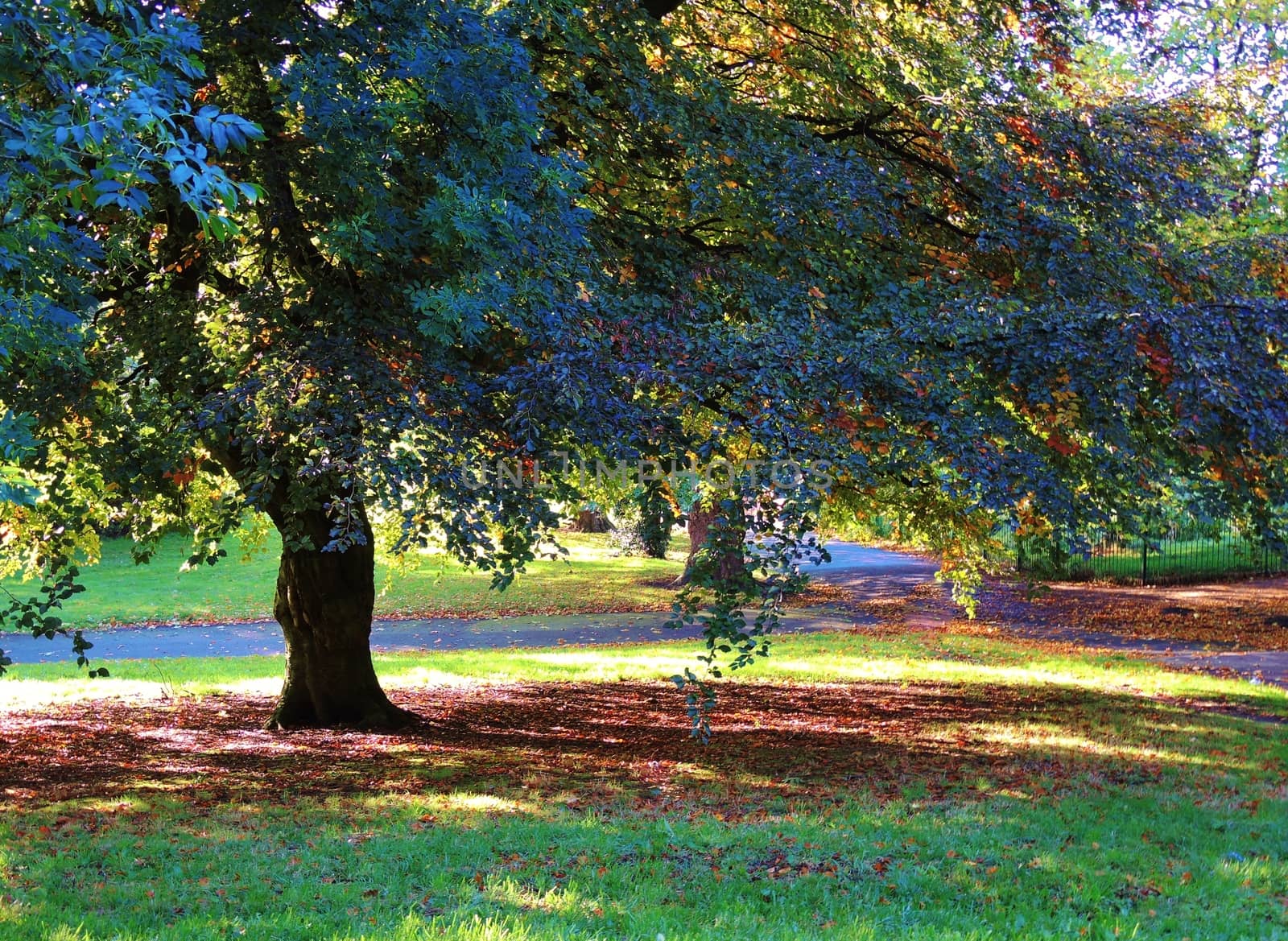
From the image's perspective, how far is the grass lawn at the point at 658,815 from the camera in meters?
4.88

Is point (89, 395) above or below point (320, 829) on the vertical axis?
above

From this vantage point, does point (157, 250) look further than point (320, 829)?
Yes

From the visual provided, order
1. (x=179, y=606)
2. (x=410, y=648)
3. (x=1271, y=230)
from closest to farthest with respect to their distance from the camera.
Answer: (x=1271, y=230), (x=410, y=648), (x=179, y=606)

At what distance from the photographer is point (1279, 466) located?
6.96 m

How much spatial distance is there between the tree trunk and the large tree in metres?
1.03

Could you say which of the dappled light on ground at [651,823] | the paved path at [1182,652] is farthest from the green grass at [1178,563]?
the dappled light on ground at [651,823]

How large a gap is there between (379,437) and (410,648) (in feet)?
40.6

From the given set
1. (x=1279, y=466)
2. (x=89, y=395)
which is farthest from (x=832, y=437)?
(x=89, y=395)

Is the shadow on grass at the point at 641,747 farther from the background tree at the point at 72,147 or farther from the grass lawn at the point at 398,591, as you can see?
the grass lawn at the point at 398,591

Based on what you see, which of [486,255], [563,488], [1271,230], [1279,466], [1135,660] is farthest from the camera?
[1135,660]

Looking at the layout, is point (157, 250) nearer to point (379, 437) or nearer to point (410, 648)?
point (379, 437)

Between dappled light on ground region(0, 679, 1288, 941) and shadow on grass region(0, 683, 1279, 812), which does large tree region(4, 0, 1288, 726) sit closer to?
dappled light on ground region(0, 679, 1288, 941)

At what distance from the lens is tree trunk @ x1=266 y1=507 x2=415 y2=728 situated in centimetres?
966

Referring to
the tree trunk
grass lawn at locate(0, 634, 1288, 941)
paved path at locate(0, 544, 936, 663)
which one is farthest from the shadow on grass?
paved path at locate(0, 544, 936, 663)
